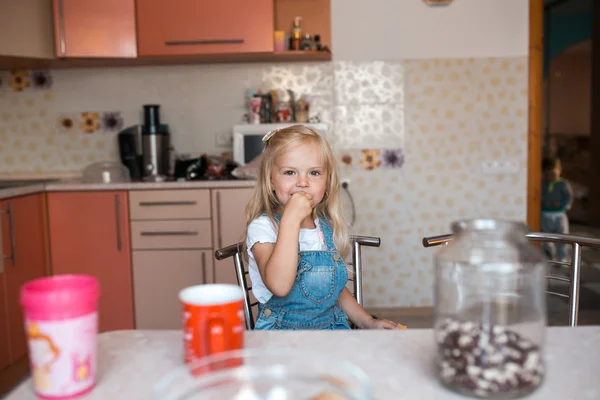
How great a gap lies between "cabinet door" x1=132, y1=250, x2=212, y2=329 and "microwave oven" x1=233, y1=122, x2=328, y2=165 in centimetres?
55

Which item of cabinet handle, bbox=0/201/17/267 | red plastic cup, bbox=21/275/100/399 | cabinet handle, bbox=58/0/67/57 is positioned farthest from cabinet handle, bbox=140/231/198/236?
red plastic cup, bbox=21/275/100/399

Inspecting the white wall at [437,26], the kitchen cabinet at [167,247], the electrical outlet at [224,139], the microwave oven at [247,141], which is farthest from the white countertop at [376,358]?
the white wall at [437,26]

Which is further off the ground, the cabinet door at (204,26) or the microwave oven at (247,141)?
the cabinet door at (204,26)

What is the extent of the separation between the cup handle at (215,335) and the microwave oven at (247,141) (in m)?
2.53

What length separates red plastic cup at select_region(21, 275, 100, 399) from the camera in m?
0.72

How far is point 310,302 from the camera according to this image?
1.36 m

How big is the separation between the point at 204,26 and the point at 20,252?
4.60ft

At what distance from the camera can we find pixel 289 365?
0.59 m

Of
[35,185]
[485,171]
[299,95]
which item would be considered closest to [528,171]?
[485,171]

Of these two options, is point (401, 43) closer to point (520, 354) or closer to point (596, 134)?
point (520, 354)

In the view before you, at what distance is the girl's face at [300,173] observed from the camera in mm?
1386

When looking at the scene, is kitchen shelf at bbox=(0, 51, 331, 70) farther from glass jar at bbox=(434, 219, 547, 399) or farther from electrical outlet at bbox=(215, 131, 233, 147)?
glass jar at bbox=(434, 219, 547, 399)

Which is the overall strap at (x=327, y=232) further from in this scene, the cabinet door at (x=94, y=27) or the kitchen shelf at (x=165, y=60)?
the cabinet door at (x=94, y=27)

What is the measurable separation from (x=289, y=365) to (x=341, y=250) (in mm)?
919
